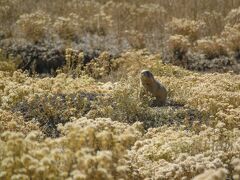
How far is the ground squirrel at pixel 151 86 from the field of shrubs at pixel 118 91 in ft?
0.45

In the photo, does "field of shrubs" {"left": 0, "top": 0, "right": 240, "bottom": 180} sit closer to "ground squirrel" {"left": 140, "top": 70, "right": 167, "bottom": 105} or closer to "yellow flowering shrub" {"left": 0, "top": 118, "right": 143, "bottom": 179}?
"yellow flowering shrub" {"left": 0, "top": 118, "right": 143, "bottom": 179}

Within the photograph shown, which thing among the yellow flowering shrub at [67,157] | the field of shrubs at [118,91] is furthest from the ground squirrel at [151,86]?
the yellow flowering shrub at [67,157]

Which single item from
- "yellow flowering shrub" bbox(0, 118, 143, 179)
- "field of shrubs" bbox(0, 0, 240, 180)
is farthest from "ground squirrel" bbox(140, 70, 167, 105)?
"yellow flowering shrub" bbox(0, 118, 143, 179)

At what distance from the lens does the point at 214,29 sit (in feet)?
51.3

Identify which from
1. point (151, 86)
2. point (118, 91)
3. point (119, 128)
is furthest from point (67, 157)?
point (151, 86)

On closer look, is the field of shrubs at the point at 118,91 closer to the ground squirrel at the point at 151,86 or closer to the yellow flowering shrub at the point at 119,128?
the yellow flowering shrub at the point at 119,128

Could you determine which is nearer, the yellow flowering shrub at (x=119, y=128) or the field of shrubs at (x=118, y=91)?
the yellow flowering shrub at (x=119, y=128)

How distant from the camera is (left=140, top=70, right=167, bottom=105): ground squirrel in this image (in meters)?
9.09

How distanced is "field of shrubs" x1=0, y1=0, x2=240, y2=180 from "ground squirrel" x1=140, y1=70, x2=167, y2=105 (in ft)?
0.45

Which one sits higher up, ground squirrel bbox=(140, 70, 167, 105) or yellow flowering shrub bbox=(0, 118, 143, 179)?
yellow flowering shrub bbox=(0, 118, 143, 179)

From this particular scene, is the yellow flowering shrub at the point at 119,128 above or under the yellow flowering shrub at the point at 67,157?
under

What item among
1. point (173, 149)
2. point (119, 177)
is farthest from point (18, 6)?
point (119, 177)

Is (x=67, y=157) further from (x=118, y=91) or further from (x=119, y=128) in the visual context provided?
(x=118, y=91)

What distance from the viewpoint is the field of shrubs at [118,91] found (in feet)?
15.4
